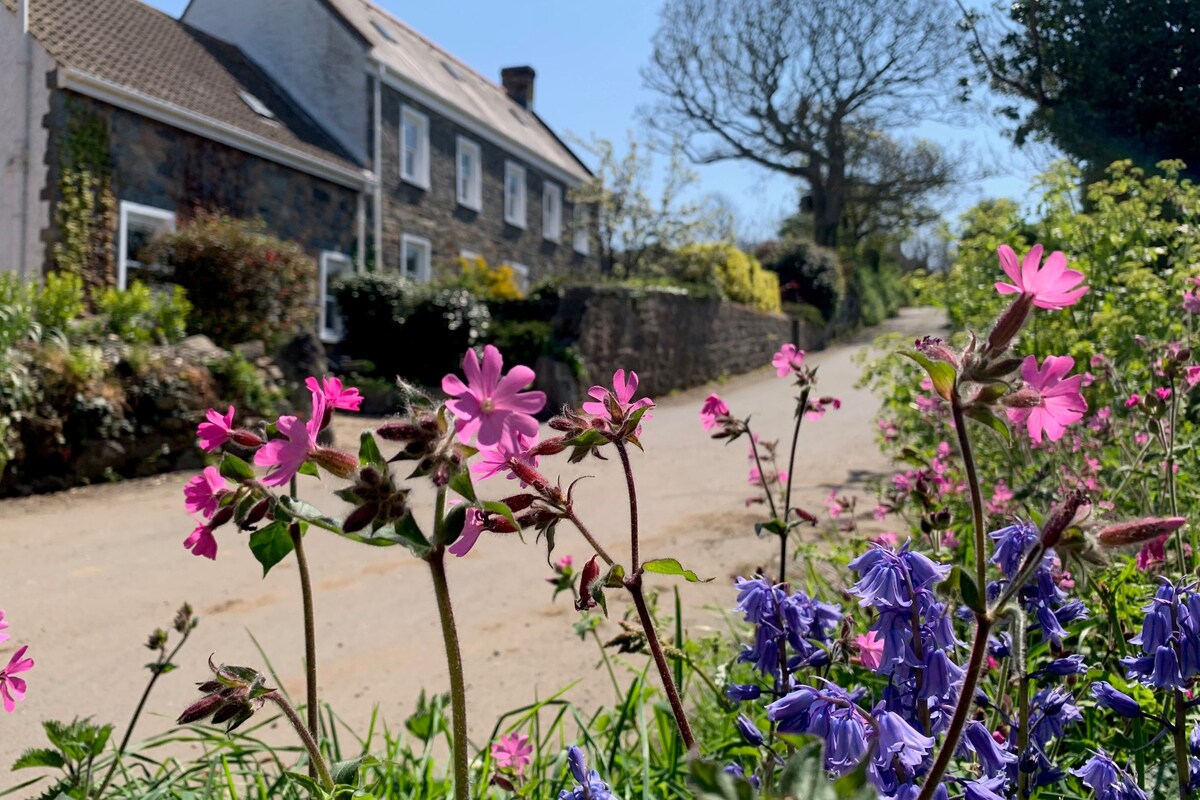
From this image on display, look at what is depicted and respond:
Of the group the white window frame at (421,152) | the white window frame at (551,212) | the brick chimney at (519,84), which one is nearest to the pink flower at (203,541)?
the white window frame at (421,152)

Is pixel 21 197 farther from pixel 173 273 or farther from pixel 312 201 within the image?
pixel 312 201

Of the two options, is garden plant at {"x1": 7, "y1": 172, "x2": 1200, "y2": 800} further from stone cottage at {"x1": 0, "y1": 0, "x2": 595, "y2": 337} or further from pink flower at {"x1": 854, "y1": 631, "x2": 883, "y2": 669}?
stone cottage at {"x1": 0, "y1": 0, "x2": 595, "y2": 337}

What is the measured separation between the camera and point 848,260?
29078mm

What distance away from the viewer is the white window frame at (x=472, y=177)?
60.4ft

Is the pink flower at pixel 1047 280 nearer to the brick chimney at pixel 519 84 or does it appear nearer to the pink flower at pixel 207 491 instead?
the pink flower at pixel 207 491

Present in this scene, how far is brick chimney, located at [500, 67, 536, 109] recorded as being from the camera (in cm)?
2514

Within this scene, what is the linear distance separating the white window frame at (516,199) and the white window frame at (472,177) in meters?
1.15

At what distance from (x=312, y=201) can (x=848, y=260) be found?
19587 mm

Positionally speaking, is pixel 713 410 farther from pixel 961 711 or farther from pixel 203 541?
pixel 961 711

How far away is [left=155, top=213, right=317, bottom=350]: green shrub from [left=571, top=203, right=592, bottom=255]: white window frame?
12.1m

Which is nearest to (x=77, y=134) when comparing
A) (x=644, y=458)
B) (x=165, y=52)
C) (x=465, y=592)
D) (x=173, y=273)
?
(x=173, y=273)

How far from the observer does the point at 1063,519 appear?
2.27 ft

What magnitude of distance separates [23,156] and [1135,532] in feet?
42.0

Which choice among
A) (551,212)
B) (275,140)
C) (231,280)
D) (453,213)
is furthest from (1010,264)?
(551,212)
